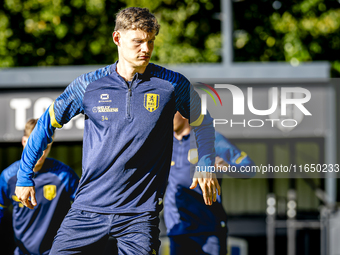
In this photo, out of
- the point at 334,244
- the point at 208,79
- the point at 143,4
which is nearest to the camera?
the point at 334,244

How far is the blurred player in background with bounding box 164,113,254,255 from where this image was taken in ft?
13.2

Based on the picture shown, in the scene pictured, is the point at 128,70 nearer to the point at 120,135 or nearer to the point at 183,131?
the point at 120,135

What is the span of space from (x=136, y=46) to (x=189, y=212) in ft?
6.30

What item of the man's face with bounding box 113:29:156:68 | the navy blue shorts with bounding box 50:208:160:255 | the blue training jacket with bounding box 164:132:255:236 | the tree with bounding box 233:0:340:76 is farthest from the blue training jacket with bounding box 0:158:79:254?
the tree with bounding box 233:0:340:76

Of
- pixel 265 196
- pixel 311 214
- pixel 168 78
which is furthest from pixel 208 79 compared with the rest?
pixel 168 78

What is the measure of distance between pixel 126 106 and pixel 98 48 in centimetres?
1231

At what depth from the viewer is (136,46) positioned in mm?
2727

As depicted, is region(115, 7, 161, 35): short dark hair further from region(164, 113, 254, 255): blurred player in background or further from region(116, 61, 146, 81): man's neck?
region(164, 113, 254, 255): blurred player in background

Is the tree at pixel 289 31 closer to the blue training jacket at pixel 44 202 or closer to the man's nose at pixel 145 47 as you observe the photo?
the blue training jacket at pixel 44 202

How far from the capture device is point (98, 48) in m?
14.6

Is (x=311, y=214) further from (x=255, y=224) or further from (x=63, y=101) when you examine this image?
(x=63, y=101)

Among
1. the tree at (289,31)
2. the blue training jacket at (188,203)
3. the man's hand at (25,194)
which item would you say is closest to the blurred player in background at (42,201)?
the blue training jacket at (188,203)

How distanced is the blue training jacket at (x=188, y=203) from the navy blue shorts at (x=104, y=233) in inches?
54.5

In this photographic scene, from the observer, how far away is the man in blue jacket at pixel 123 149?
268cm
